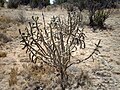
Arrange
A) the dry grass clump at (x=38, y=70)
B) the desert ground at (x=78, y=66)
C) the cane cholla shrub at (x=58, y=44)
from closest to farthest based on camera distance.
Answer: the cane cholla shrub at (x=58, y=44) < the desert ground at (x=78, y=66) < the dry grass clump at (x=38, y=70)

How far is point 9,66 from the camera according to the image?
8.41 meters

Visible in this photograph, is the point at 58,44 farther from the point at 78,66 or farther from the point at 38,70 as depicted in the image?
the point at 78,66

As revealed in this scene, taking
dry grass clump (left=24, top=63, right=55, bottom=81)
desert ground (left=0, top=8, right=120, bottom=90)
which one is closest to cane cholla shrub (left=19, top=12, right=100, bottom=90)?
dry grass clump (left=24, top=63, right=55, bottom=81)

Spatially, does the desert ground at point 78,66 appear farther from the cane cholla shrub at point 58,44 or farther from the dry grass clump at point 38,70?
the cane cholla shrub at point 58,44

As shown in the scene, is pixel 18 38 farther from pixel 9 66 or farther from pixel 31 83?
pixel 31 83

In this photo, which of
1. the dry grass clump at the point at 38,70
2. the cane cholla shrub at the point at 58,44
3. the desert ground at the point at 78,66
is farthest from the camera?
the dry grass clump at the point at 38,70

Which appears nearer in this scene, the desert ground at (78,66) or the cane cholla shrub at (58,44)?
the cane cholla shrub at (58,44)

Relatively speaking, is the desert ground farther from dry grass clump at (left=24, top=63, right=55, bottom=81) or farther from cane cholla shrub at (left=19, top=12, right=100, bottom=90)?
cane cholla shrub at (left=19, top=12, right=100, bottom=90)

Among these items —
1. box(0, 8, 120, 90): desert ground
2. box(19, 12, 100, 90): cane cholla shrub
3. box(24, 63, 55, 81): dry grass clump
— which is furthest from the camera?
box(24, 63, 55, 81): dry grass clump

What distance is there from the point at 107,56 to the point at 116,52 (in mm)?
803

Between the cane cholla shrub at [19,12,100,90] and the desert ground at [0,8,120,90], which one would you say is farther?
the desert ground at [0,8,120,90]

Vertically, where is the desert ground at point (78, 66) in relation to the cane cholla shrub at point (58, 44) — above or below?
below

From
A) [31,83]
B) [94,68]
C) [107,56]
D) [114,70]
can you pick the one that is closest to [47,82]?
[31,83]

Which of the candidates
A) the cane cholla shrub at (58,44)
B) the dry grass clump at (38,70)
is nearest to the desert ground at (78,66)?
the dry grass clump at (38,70)
